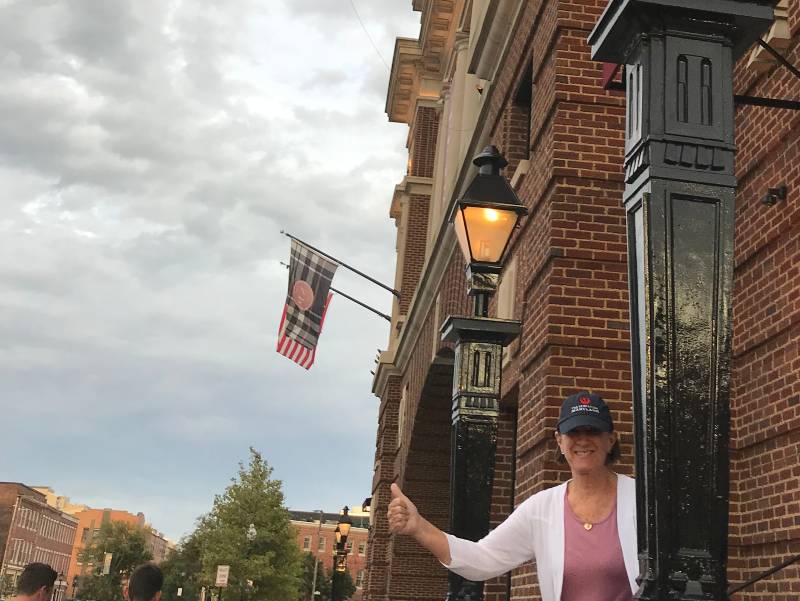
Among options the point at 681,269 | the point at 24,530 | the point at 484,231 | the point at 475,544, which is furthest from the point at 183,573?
the point at 681,269

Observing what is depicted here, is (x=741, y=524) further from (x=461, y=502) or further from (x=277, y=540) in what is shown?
(x=277, y=540)

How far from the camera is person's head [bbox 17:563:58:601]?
6.48 metres

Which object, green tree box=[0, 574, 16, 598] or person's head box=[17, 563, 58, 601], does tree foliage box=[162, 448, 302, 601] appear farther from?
green tree box=[0, 574, 16, 598]

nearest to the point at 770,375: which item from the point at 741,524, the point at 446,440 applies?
the point at 741,524

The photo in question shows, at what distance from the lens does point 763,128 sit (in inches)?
293

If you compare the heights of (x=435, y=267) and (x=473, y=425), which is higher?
(x=435, y=267)

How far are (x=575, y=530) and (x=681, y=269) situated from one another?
1.01 meters

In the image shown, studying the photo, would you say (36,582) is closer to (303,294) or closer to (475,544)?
(475,544)

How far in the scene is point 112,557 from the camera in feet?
293

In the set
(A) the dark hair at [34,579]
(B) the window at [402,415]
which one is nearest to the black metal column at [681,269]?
(A) the dark hair at [34,579]

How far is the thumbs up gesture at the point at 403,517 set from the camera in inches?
129

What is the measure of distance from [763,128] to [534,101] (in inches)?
130

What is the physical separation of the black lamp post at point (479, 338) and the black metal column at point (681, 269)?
110 inches

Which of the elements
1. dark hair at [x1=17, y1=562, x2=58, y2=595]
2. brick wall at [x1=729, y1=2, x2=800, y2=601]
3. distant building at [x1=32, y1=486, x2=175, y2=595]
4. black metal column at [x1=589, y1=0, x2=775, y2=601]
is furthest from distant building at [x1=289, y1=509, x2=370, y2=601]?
black metal column at [x1=589, y1=0, x2=775, y2=601]
